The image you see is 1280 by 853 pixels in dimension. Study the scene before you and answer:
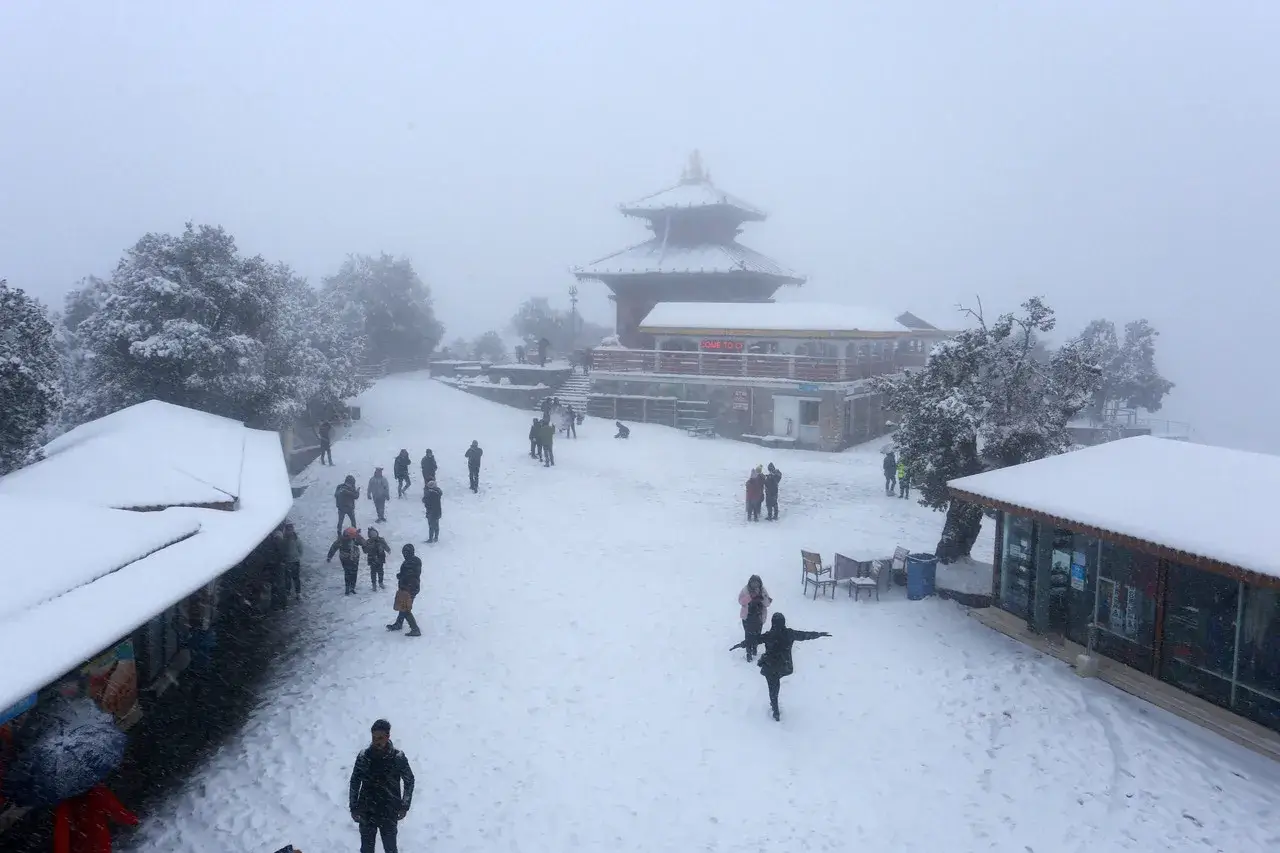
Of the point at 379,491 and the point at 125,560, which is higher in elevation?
the point at 125,560

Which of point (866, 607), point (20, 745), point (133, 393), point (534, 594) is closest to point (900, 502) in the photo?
point (866, 607)

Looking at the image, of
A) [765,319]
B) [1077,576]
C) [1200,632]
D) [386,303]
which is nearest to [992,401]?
[1077,576]

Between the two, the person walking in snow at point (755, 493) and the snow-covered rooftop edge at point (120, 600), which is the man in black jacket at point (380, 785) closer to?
the snow-covered rooftop edge at point (120, 600)

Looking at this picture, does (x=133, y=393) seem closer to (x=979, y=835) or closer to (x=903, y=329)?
(x=979, y=835)

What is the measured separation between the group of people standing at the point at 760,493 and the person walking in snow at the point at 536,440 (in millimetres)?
8304

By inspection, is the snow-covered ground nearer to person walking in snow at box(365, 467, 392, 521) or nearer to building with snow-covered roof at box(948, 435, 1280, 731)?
building with snow-covered roof at box(948, 435, 1280, 731)

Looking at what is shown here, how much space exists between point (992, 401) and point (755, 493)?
23.0 ft

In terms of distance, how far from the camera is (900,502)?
25.4 m

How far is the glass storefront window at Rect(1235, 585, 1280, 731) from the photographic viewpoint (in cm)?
1091

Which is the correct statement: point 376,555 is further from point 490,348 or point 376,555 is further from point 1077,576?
point 490,348

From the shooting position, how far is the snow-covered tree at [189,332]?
81.7 feet

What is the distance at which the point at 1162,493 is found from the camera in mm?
12984

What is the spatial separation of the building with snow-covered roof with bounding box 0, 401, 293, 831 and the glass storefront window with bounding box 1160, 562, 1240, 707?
1401 cm

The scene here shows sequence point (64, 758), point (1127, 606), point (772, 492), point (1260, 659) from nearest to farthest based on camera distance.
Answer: point (64, 758) → point (1260, 659) → point (1127, 606) → point (772, 492)
